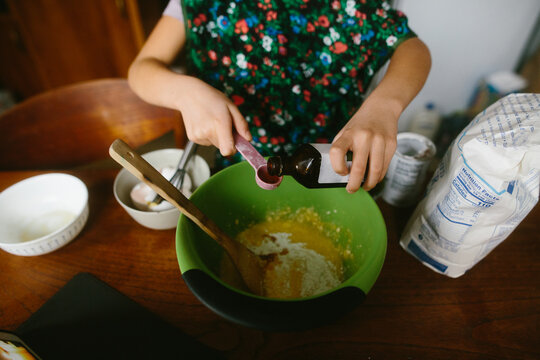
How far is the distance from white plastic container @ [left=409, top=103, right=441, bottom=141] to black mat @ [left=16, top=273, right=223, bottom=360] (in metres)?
2.09

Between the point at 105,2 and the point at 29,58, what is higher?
the point at 105,2

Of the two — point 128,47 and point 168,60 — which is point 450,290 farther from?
point 128,47

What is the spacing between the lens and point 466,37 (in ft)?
6.09

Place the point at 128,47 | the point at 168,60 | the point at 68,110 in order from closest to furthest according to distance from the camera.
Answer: the point at 168,60 < the point at 68,110 < the point at 128,47

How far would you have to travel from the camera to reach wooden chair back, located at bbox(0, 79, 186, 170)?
101 cm

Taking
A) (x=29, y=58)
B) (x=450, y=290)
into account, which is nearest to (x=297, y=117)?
(x=450, y=290)

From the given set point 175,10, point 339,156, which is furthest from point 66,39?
point 339,156

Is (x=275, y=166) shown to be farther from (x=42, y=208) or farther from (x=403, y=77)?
(x=42, y=208)

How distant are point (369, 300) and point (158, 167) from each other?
0.62 meters

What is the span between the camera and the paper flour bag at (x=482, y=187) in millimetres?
480

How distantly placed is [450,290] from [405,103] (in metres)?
0.40

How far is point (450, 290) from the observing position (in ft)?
2.02

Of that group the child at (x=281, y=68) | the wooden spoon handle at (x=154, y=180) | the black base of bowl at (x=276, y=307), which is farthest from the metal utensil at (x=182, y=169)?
the black base of bowl at (x=276, y=307)

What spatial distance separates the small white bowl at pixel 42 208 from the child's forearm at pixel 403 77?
718 mm
